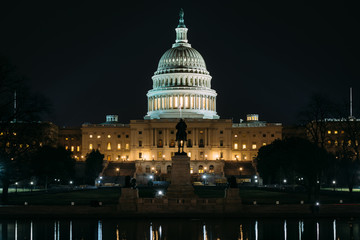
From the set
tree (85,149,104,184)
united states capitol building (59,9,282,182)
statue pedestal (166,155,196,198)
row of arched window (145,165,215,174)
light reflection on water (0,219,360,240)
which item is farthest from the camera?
united states capitol building (59,9,282,182)

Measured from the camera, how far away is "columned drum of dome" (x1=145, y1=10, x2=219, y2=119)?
190 meters

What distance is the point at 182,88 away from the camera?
189500 millimetres

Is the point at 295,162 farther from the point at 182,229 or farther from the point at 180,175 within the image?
the point at 182,229

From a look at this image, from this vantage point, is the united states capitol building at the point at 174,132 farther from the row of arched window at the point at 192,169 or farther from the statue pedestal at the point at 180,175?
the statue pedestal at the point at 180,175

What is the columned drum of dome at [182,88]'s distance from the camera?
190 metres

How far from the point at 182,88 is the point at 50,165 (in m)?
95.2

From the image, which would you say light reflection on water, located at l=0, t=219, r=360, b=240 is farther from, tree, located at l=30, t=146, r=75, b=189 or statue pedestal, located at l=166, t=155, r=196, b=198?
tree, located at l=30, t=146, r=75, b=189

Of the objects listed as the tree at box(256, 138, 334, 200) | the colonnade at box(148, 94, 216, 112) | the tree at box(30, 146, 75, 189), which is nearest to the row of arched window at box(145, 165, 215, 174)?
the tree at box(256, 138, 334, 200)

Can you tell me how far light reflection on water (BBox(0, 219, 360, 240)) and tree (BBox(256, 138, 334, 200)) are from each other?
18.5 m

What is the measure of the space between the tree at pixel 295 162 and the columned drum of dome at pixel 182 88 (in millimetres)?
52503

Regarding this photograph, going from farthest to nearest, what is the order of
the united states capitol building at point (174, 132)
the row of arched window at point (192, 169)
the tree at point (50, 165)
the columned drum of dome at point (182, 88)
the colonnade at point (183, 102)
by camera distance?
the colonnade at point (183, 102) → the columned drum of dome at point (182, 88) → the united states capitol building at point (174, 132) → the row of arched window at point (192, 169) → the tree at point (50, 165)

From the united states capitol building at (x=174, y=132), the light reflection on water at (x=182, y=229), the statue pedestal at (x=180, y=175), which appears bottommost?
the light reflection on water at (x=182, y=229)

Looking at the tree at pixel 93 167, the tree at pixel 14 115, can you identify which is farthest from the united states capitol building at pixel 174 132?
the tree at pixel 14 115

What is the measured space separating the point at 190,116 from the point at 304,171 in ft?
362
